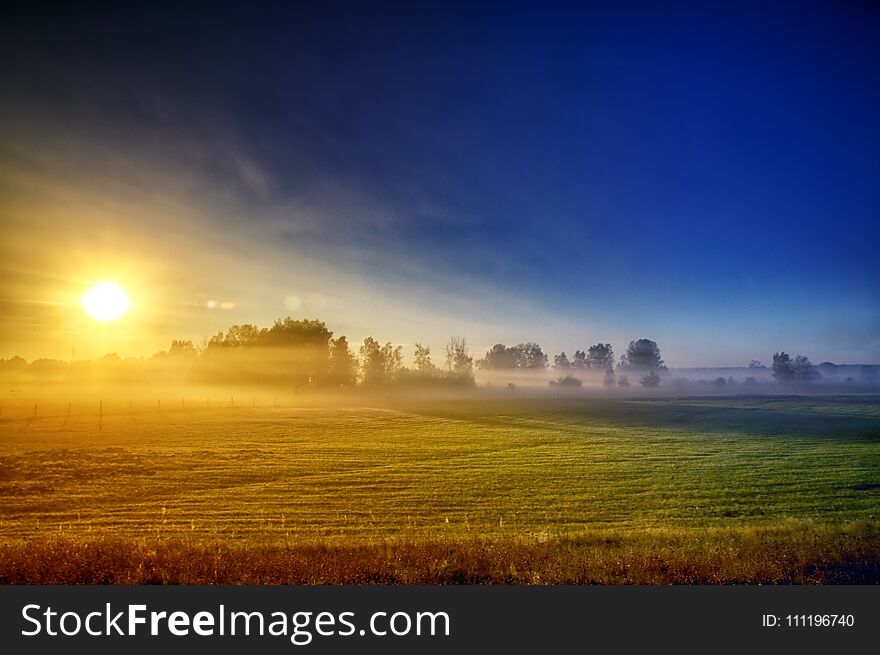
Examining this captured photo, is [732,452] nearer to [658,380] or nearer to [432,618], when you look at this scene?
[432,618]

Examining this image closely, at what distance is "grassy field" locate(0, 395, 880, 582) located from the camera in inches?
387

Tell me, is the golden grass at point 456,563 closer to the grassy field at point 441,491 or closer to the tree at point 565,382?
the grassy field at point 441,491

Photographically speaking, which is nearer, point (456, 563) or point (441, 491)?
point (456, 563)

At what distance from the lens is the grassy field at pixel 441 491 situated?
9.82 metres

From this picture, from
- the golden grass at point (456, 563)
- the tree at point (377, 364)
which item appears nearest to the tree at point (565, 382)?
the tree at point (377, 364)

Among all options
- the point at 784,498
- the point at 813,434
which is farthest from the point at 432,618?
the point at 813,434

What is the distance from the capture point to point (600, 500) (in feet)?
71.9

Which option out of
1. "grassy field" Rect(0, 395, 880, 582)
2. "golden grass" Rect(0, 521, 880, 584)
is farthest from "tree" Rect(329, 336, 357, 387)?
"golden grass" Rect(0, 521, 880, 584)

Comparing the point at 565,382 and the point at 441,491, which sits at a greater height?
the point at 565,382

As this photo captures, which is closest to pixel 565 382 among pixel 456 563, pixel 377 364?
pixel 377 364

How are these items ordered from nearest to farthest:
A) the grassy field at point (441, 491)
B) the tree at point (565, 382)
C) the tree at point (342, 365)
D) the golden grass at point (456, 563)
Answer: the golden grass at point (456, 563), the grassy field at point (441, 491), the tree at point (342, 365), the tree at point (565, 382)

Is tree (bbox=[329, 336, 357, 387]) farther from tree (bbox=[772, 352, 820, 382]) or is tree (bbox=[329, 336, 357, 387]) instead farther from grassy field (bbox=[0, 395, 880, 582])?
tree (bbox=[772, 352, 820, 382])

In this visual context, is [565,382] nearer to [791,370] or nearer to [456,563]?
[791,370]

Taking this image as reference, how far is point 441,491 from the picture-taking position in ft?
78.1
